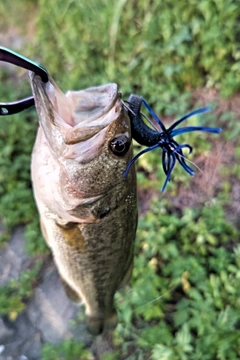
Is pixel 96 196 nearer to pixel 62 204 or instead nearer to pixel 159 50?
pixel 62 204

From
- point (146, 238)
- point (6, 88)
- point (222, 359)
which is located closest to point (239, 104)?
point (146, 238)

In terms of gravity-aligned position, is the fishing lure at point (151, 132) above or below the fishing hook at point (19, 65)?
below

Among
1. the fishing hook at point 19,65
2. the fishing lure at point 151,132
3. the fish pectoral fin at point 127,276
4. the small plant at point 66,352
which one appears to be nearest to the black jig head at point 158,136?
the fishing lure at point 151,132

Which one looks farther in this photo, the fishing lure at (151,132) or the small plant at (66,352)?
the small plant at (66,352)

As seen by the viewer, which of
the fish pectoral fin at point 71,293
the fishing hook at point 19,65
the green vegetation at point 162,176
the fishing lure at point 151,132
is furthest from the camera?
the green vegetation at point 162,176

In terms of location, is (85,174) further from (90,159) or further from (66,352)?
(66,352)

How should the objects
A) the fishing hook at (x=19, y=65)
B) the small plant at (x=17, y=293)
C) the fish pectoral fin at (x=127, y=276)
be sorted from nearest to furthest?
the fishing hook at (x=19, y=65) < the fish pectoral fin at (x=127, y=276) < the small plant at (x=17, y=293)

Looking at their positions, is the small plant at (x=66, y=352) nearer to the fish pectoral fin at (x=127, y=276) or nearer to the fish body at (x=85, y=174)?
the fish pectoral fin at (x=127, y=276)
